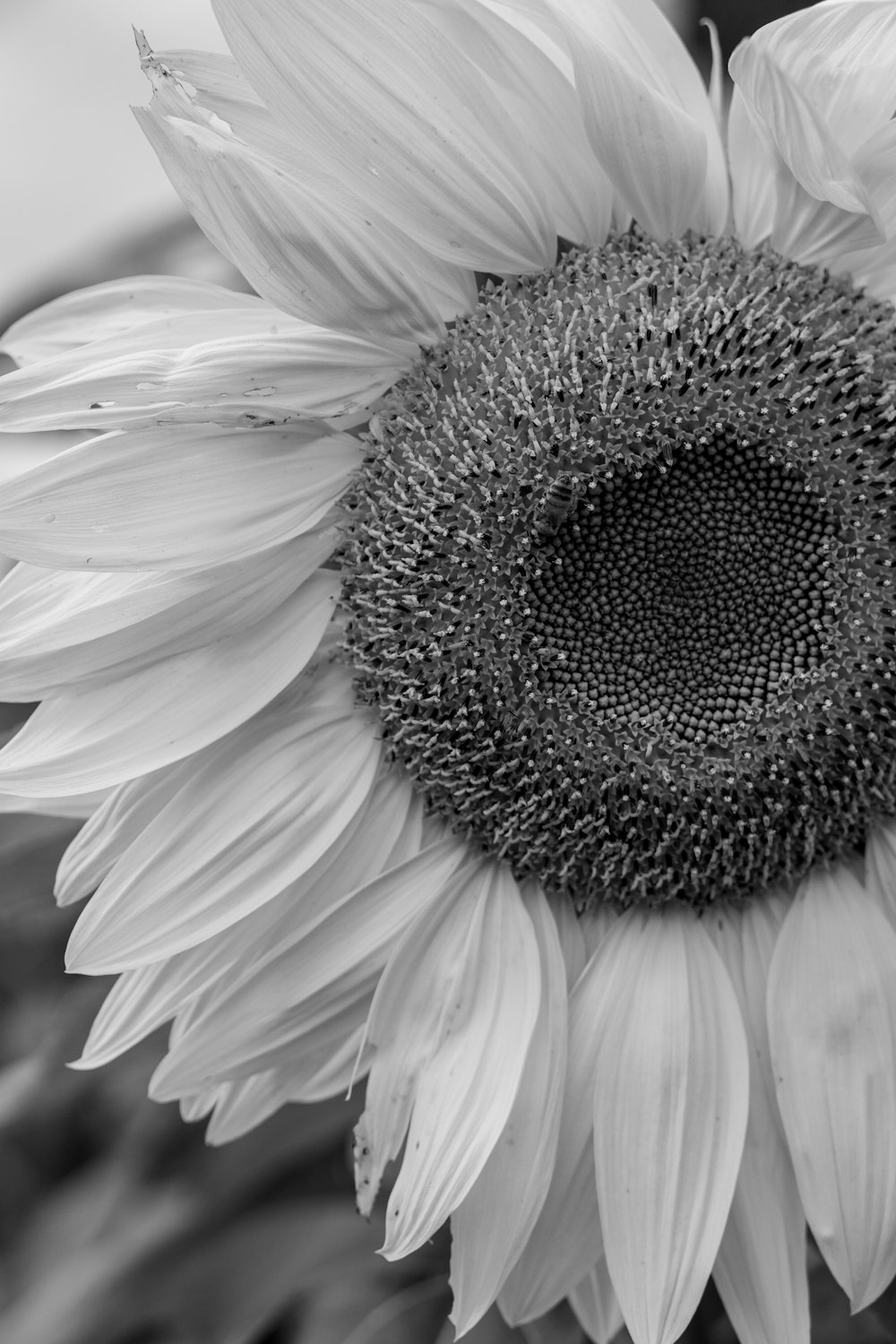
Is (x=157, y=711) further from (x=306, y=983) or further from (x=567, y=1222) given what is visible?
(x=567, y=1222)

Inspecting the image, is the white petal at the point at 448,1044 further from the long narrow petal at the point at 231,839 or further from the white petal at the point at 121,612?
the white petal at the point at 121,612

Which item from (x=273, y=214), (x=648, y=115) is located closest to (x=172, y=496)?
(x=273, y=214)

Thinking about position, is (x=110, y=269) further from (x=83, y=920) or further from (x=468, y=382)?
(x=83, y=920)

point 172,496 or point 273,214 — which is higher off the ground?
point 273,214

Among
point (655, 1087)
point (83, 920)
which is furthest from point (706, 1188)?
point (83, 920)

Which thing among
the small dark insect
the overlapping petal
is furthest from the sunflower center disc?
the overlapping petal
